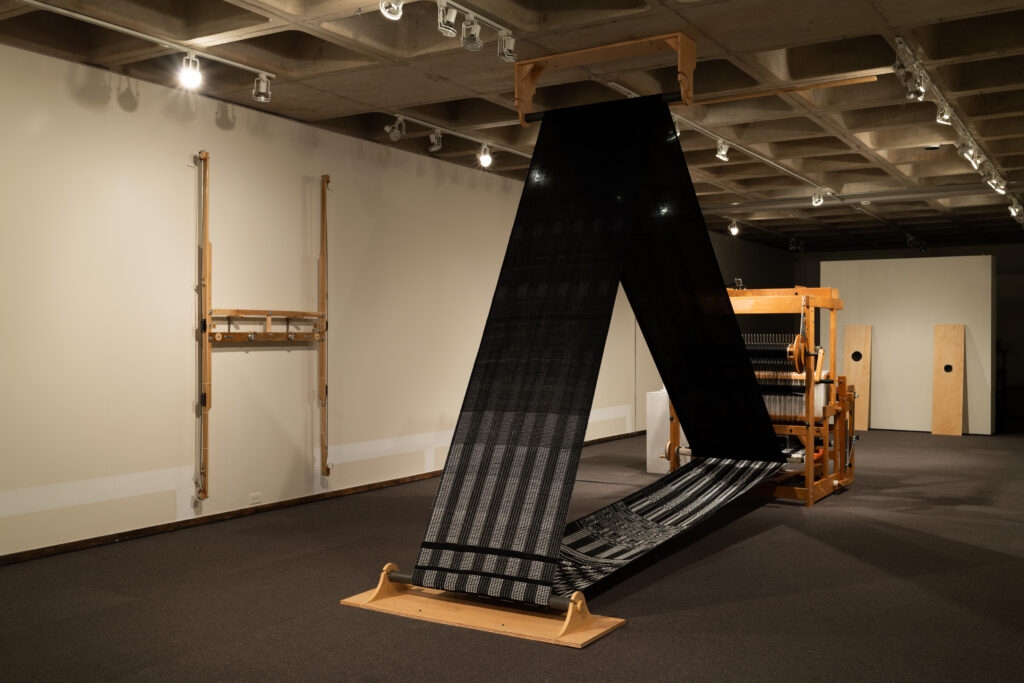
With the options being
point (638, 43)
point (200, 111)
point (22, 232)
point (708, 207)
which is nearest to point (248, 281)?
point (200, 111)

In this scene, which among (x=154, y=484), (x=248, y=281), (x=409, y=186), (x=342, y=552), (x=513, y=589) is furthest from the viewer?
(x=409, y=186)

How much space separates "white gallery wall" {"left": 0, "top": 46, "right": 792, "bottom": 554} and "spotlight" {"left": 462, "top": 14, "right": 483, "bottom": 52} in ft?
8.13

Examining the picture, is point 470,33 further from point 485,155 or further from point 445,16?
point 485,155

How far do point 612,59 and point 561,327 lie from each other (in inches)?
71.5

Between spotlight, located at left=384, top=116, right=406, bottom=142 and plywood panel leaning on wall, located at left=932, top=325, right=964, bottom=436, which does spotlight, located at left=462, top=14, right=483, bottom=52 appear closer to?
spotlight, located at left=384, top=116, right=406, bottom=142

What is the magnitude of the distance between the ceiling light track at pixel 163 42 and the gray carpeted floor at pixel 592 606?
3111 mm

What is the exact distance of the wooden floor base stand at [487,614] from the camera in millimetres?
4035

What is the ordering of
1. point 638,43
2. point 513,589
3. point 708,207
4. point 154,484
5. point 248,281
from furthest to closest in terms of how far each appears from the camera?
point 708,207 < point 248,281 < point 154,484 < point 638,43 < point 513,589

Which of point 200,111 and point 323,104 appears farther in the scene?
point 323,104

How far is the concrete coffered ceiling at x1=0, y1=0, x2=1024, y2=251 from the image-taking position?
5.22 metres


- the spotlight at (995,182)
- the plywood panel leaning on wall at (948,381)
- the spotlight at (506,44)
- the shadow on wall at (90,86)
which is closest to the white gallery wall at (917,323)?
the plywood panel leaning on wall at (948,381)

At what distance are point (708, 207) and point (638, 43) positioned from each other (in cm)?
726

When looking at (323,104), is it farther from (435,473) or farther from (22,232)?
(435,473)

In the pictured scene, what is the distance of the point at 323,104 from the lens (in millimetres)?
6992
